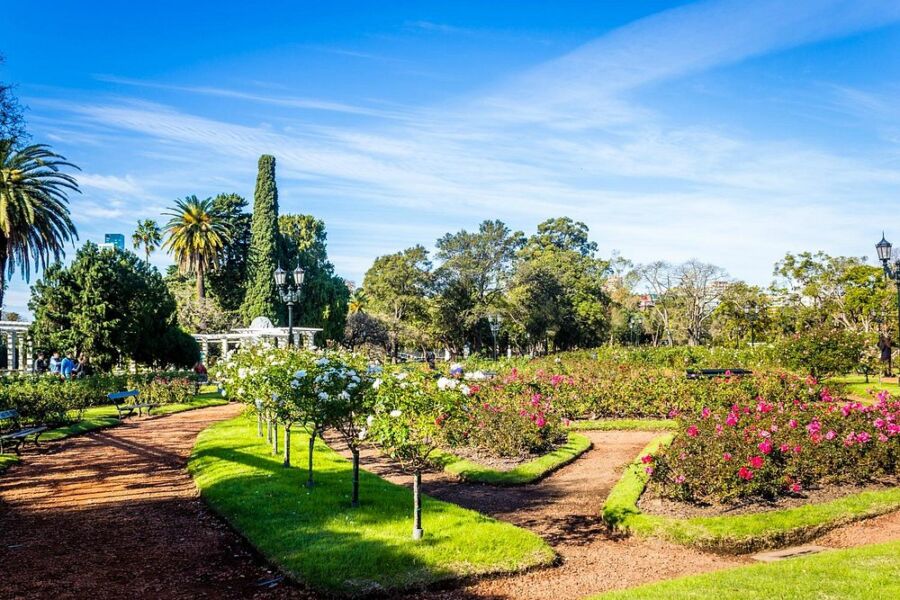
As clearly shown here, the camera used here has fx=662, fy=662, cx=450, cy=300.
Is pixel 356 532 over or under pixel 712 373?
under

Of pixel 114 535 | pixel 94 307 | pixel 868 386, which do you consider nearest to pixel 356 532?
pixel 114 535

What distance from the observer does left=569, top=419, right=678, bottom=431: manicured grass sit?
14.2 metres

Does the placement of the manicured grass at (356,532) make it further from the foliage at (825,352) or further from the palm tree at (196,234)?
the palm tree at (196,234)

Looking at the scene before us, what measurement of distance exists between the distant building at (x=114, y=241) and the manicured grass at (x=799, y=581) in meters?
24.5

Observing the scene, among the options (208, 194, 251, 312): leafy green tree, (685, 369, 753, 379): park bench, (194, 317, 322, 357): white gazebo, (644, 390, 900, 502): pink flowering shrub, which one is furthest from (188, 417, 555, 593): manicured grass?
(208, 194, 251, 312): leafy green tree

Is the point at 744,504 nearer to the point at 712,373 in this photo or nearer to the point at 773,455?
the point at 773,455

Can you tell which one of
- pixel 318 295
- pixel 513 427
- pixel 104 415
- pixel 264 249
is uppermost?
pixel 264 249

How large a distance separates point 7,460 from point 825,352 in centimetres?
1973

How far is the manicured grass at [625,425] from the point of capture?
14242mm

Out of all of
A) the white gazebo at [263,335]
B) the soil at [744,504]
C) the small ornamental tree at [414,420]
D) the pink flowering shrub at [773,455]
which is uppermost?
the white gazebo at [263,335]

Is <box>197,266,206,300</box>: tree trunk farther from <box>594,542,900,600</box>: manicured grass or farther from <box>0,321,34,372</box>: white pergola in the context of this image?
<box>594,542,900,600</box>: manicured grass

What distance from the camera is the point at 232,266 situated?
164ft

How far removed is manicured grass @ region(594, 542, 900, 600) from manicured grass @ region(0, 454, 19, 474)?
10033 mm

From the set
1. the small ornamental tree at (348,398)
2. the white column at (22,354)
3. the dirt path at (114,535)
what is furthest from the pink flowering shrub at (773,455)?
the white column at (22,354)
